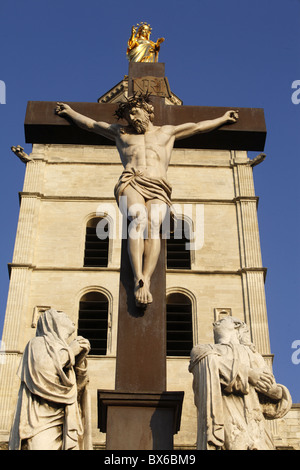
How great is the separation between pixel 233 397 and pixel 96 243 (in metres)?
20.3

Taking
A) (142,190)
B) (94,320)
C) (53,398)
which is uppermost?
(94,320)

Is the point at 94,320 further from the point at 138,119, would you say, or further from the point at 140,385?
the point at 140,385

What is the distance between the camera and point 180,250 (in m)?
24.8

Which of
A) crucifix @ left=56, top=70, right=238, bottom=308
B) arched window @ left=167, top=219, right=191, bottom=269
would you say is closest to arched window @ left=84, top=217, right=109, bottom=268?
arched window @ left=167, top=219, right=191, bottom=269

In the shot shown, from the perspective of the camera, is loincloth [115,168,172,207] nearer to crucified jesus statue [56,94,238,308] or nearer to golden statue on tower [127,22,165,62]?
crucified jesus statue [56,94,238,308]

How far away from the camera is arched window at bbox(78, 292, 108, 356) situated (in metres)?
21.8

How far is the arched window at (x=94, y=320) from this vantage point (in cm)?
2184

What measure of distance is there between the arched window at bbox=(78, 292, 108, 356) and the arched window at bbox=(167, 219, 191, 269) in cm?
256

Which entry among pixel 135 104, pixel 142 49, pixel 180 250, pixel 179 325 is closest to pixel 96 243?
pixel 180 250

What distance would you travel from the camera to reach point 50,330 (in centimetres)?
489

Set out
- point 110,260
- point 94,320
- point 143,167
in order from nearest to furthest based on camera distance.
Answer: point 143,167
point 94,320
point 110,260
